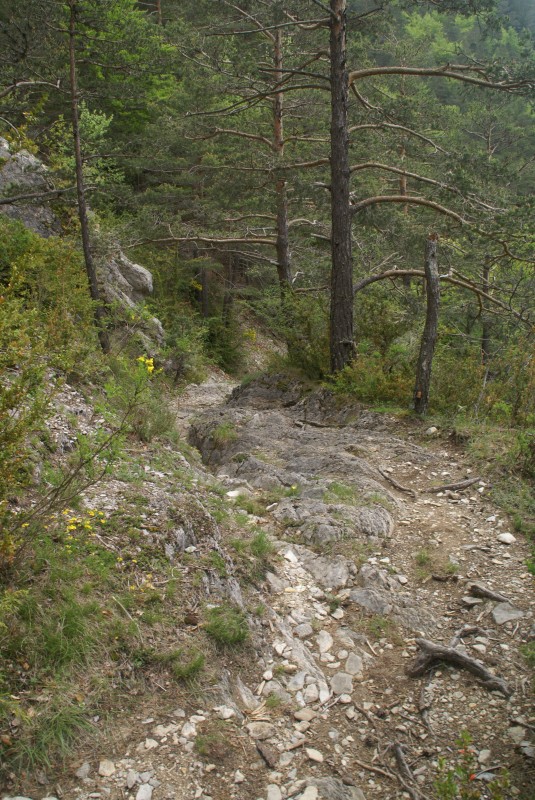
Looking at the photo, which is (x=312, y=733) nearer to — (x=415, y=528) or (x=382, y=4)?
(x=415, y=528)

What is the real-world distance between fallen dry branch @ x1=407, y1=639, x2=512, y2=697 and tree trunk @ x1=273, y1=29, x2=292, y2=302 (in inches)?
378

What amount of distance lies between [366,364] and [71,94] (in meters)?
6.38

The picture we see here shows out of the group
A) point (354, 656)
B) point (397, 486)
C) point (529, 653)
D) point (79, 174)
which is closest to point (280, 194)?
point (79, 174)

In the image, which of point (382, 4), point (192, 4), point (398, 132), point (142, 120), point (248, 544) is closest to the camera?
point (248, 544)

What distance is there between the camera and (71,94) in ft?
30.1

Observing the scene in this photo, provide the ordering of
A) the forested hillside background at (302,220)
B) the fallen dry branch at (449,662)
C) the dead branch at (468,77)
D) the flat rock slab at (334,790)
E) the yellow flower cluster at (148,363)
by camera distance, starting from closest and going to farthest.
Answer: the flat rock slab at (334,790) → the fallen dry branch at (449,662) → the yellow flower cluster at (148,363) → the forested hillside background at (302,220) → the dead branch at (468,77)

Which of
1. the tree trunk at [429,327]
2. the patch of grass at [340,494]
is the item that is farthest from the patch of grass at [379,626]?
the tree trunk at [429,327]

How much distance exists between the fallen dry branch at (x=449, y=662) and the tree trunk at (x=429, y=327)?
15.4 ft

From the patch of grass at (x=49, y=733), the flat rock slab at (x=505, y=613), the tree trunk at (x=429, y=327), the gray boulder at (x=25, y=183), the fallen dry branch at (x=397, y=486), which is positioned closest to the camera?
the patch of grass at (x=49, y=733)

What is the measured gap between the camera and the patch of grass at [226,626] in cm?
373

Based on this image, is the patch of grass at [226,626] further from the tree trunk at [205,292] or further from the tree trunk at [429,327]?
the tree trunk at [205,292]

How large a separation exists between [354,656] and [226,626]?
1.01m

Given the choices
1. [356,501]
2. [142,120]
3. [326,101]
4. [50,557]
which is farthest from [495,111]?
[50,557]

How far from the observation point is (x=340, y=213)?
9.96 metres
